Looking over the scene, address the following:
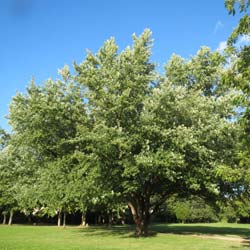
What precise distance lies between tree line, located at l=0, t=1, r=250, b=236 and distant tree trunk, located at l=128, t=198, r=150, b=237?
0.17 m

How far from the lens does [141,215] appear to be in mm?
26938

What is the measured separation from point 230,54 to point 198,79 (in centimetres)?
1691

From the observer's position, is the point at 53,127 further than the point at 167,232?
No

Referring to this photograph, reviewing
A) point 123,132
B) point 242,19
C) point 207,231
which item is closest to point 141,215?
point 123,132

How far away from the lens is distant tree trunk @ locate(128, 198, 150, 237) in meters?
26.7

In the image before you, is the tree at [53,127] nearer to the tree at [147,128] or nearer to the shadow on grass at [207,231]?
the tree at [147,128]

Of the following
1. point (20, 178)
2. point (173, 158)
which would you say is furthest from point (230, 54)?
point (20, 178)

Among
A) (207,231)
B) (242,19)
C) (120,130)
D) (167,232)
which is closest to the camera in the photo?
(242,19)

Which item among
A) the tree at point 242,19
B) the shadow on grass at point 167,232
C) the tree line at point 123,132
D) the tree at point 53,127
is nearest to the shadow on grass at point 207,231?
the shadow on grass at point 167,232

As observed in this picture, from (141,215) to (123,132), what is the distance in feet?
29.6

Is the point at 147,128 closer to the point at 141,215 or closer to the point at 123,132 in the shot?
the point at 123,132

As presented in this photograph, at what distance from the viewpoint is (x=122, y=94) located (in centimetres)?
2131

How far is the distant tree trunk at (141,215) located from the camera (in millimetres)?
26672

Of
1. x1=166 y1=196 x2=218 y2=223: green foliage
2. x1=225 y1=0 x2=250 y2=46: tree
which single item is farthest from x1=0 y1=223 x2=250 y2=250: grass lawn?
x1=166 y1=196 x2=218 y2=223: green foliage
